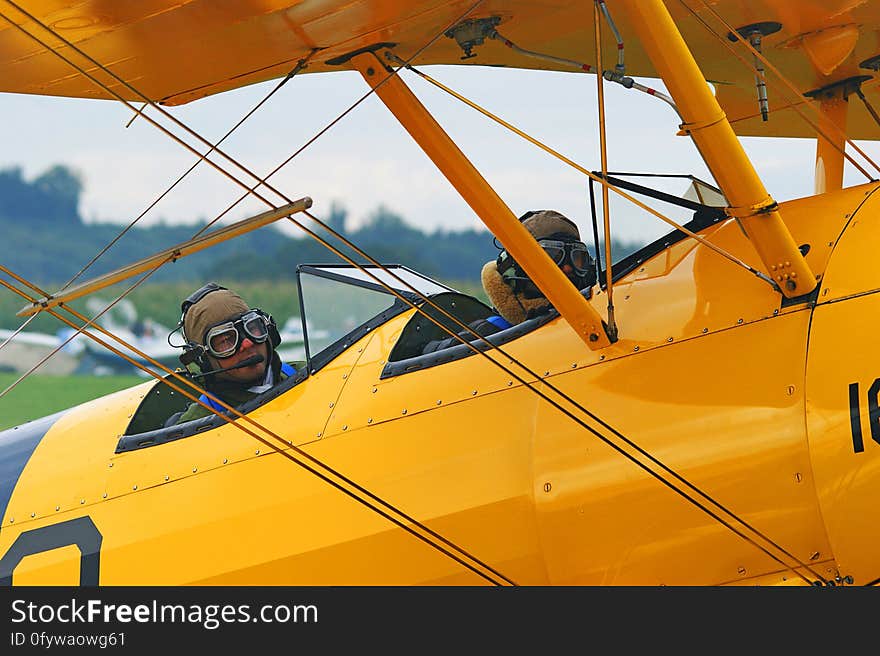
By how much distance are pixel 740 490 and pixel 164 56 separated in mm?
2273

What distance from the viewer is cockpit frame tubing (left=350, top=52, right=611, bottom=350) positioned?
3725mm

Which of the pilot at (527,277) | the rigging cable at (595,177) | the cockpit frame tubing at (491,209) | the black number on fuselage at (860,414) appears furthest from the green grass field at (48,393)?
the black number on fuselage at (860,414)

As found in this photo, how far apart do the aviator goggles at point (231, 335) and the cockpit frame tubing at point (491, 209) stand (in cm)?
135

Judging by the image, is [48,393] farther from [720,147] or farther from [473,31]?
[720,147]

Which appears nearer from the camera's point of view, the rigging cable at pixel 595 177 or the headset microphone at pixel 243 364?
the rigging cable at pixel 595 177

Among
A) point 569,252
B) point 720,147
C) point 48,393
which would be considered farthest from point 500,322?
point 48,393

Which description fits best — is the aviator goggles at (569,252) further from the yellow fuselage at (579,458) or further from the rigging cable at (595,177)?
the rigging cable at (595,177)

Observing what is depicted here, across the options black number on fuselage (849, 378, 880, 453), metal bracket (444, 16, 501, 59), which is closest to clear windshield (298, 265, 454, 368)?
metal bracket (444, 16, 501, 59)

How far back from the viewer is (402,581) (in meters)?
3.99

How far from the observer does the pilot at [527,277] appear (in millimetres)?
4297

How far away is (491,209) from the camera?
375cm

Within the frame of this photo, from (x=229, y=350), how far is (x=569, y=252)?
1.44 m
